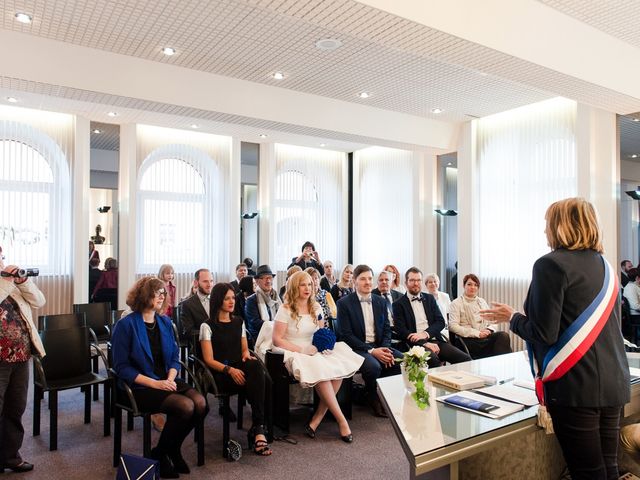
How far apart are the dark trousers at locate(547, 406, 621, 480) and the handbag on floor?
210 centimetres

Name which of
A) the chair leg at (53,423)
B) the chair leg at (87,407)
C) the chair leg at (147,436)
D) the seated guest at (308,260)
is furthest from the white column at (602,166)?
the chair leg at (53,423)

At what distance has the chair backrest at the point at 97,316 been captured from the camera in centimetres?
585

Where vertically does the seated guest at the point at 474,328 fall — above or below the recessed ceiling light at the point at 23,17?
below

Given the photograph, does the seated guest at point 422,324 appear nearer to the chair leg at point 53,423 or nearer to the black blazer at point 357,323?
the black blazer at point 357,323

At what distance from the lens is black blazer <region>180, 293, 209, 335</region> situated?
16.3ft

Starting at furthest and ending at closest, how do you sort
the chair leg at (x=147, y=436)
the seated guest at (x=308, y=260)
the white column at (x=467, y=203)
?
the white column at (x=467, y=203)
the seated guest at (x=308, y=260)
the chair leg at (x=147, y=436)

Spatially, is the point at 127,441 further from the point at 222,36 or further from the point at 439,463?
the point at 222,36

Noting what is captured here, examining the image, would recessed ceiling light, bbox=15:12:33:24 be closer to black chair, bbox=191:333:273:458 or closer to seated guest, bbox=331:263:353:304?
black chair, bbox=191:333:273:458

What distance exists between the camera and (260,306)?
5238 mm

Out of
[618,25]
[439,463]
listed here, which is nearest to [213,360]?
[439,463]

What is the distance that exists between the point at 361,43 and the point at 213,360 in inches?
134

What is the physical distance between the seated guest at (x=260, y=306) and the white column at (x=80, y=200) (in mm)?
3749

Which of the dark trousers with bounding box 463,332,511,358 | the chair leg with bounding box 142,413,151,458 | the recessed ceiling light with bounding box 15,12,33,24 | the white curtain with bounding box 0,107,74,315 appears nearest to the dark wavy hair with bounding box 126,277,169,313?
the chair leg with bounding box 142,413,151,458

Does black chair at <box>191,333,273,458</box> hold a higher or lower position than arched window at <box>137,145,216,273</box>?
lower
